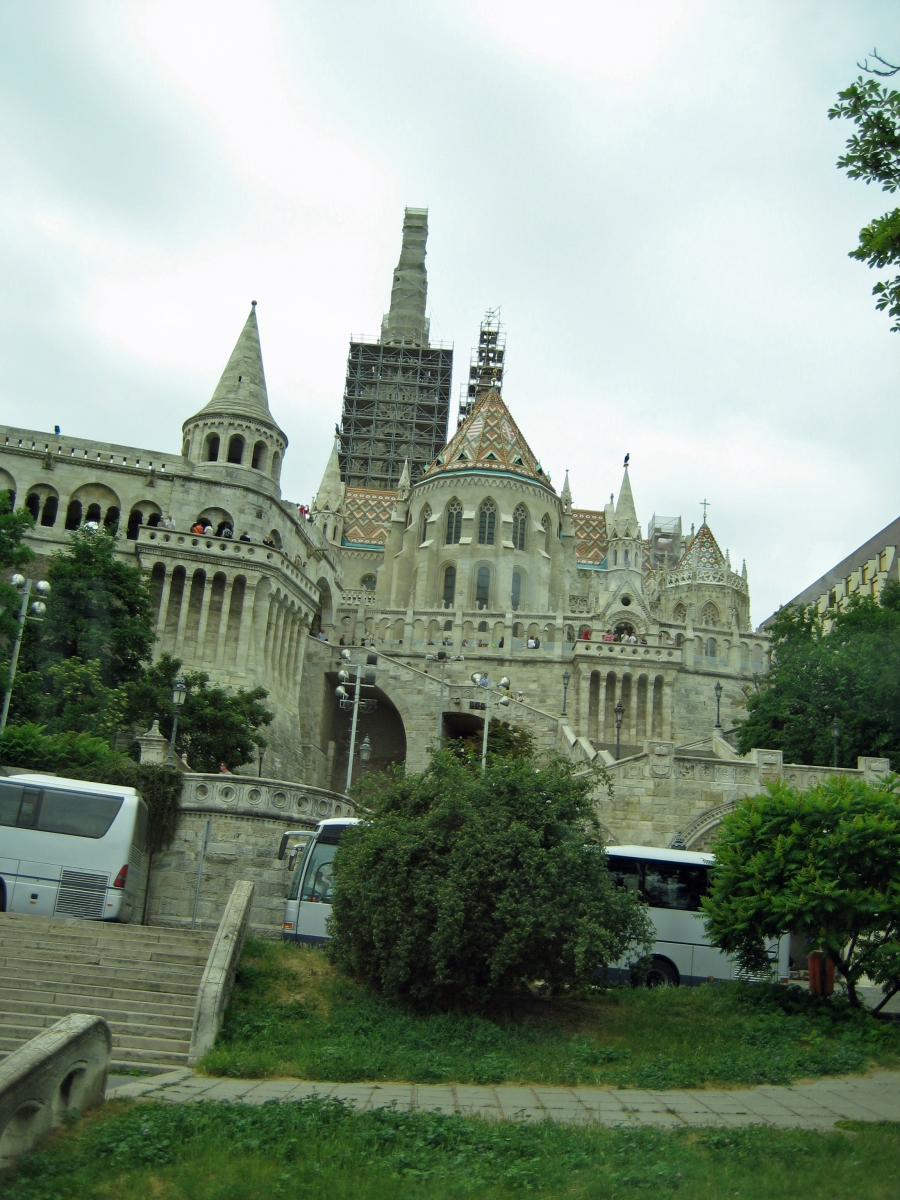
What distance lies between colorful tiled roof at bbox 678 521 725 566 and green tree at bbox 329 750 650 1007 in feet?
187

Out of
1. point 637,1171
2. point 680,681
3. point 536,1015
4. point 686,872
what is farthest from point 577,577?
point 637,1171

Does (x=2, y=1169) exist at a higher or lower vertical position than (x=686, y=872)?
lower

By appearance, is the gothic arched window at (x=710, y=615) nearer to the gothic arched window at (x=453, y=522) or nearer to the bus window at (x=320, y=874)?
the gothic arched window at (x=453, y=522)

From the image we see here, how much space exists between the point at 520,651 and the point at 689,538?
34.4m

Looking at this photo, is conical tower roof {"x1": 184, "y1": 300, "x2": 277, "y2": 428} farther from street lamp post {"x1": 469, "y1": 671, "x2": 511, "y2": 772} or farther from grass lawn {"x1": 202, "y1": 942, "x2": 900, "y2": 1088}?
grass lawn {"x1": 202, "y1": 942, "x2": 900, "y2": 1088}

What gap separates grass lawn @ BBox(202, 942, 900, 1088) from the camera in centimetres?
1130

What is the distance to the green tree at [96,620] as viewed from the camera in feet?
104

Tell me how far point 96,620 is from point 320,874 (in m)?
16.9

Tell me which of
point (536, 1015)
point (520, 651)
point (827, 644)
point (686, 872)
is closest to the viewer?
point (536, 1015)

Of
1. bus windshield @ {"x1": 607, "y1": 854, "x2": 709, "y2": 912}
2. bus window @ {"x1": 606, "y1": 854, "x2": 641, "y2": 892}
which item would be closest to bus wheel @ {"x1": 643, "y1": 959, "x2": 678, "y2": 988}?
bus windshield @ {"x1": 607, "y1": 854, "x2": 709, "y2": 912}

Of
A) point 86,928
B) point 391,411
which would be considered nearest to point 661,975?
point 86,928

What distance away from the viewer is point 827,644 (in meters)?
36.8

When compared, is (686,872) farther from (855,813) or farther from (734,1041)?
(734,1041)

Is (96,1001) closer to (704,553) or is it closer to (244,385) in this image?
(244,385)
